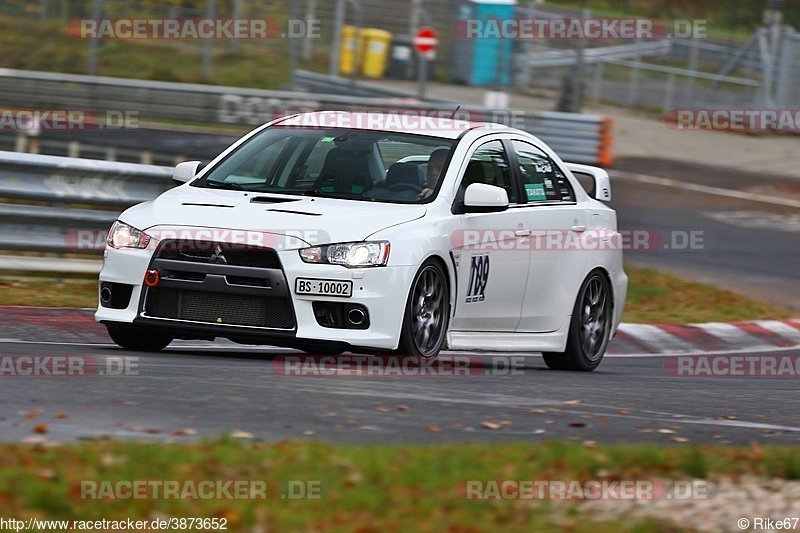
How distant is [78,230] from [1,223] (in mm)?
658

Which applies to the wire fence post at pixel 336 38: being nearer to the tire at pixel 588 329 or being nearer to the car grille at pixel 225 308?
the tire at pixel 588 329

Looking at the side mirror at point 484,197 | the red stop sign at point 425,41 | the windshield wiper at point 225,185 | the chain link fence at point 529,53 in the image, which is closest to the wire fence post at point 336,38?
the chain link fence at point 529,53

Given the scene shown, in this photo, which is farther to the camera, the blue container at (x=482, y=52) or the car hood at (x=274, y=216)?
the blue container at (x=482, y=52)

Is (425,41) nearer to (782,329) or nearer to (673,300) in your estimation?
(673,300)

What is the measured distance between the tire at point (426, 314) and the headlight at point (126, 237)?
1562 mm

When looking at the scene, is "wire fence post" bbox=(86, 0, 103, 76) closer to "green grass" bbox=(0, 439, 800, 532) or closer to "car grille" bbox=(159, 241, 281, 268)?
"car grille" bbox=(159, 241, 281, 268)

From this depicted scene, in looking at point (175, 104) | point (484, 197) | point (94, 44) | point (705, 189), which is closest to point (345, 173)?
point (484, 197)

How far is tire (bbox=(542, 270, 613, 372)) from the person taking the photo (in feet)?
36.7

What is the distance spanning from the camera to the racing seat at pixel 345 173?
9805mm

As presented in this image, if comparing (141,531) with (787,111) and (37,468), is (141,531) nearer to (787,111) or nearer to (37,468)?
(37,468)

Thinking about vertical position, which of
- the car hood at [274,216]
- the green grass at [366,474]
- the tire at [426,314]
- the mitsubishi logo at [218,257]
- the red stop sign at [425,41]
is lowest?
the green grass at [366,474]

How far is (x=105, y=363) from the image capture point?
28.9 ft

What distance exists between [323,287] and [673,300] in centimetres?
808

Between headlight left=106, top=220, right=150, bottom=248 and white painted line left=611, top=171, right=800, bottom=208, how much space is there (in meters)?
18.3
